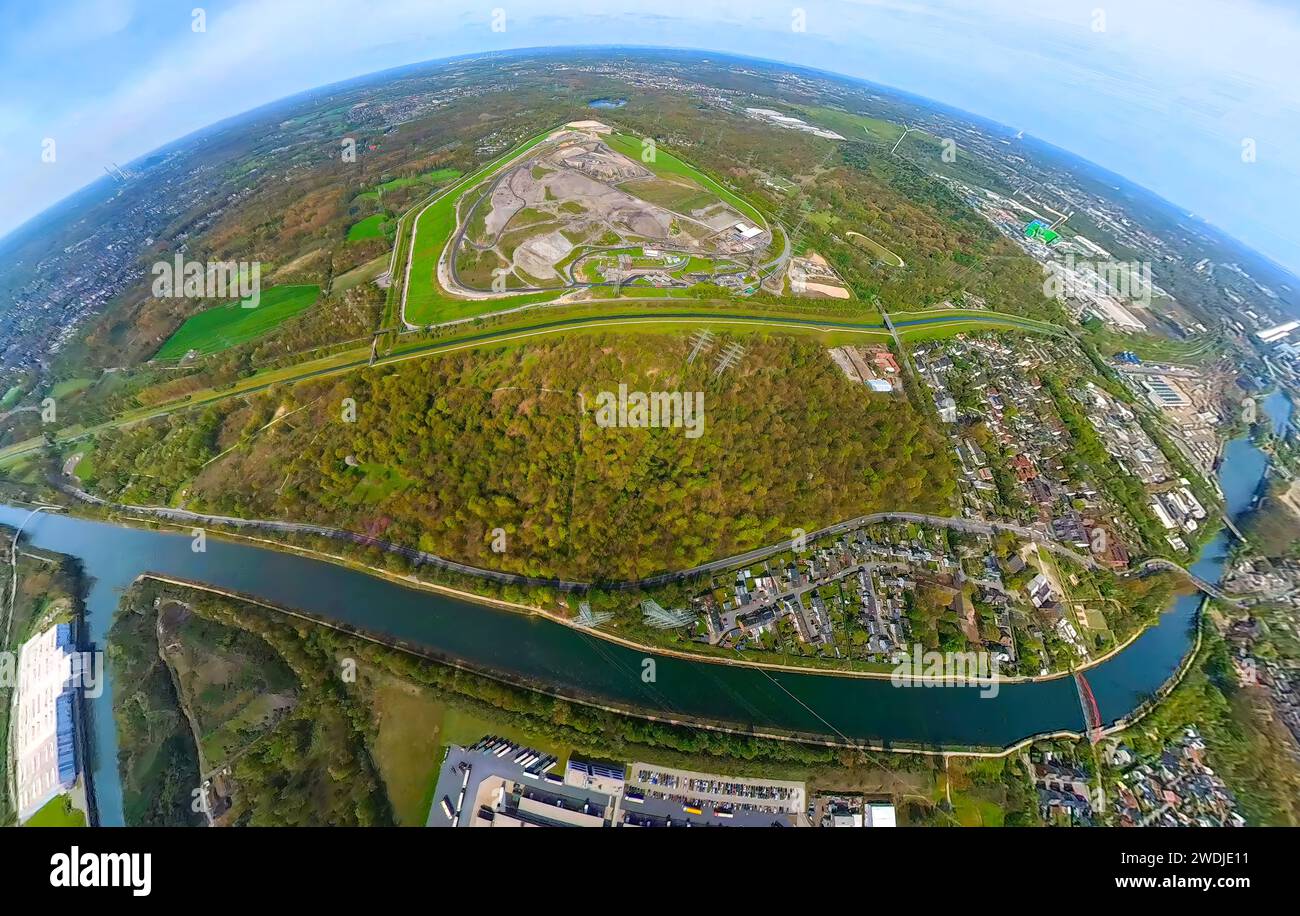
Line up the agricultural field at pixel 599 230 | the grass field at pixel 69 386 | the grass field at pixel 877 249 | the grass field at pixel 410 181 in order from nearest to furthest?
1. the grass field at pixel 69 386
2. the agricultural field at pixel 599 230
3. the grass field at pixel 877 249
4. the grass field at pixel 410 181

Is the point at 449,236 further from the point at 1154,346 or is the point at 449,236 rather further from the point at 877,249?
the point at 1154,346

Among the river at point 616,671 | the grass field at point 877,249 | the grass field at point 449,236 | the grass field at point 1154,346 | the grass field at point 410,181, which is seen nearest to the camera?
the river at point 616,671

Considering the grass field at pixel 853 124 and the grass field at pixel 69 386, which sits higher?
the grass field at pixel 853 124

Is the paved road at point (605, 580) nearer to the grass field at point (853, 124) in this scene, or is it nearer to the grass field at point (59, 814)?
the grass field at point (59, 814)

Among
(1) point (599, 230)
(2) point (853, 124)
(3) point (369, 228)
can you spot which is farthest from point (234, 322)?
(2) point (853, 124)

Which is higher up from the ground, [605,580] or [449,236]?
[449,236]

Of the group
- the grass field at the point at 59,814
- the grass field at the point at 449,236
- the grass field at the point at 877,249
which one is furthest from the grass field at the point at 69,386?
the grass field at the point at 877,249
